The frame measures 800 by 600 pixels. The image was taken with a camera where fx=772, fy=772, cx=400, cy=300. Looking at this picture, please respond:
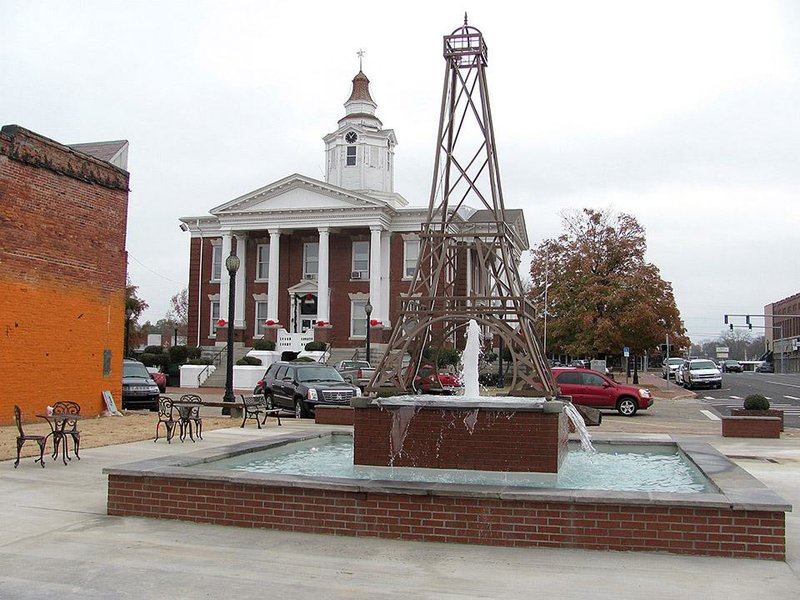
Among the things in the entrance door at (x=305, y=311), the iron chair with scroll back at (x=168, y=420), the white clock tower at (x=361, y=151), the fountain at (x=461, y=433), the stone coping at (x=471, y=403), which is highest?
the white clock tower at (x=361, y=151)

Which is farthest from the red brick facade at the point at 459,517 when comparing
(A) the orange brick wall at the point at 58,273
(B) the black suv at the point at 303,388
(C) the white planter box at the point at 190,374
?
(C) the white planter box at the point at 190,374

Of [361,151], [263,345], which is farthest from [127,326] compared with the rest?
[361,151]

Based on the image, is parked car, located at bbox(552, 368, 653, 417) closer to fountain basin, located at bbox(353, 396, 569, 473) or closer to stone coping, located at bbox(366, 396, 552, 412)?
fountain basin, located at bbox(353, 396, 569, 473)

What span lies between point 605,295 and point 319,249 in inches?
723

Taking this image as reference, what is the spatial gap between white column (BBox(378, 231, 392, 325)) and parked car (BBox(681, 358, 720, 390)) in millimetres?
18605

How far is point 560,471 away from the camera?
9.17 metres

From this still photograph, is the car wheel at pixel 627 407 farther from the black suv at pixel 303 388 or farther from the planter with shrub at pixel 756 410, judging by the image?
the black suv at pixel 303 388

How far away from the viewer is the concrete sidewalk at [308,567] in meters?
5.84

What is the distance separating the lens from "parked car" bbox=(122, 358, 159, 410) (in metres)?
23.6

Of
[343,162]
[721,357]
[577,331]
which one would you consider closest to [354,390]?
[577,331]

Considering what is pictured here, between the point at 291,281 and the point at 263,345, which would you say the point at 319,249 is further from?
the point at 263,345

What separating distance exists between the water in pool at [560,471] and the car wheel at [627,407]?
48.4 feet

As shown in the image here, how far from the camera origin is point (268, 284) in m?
51.7

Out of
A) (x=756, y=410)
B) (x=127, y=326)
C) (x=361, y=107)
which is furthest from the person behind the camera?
(x=361, y=107)
